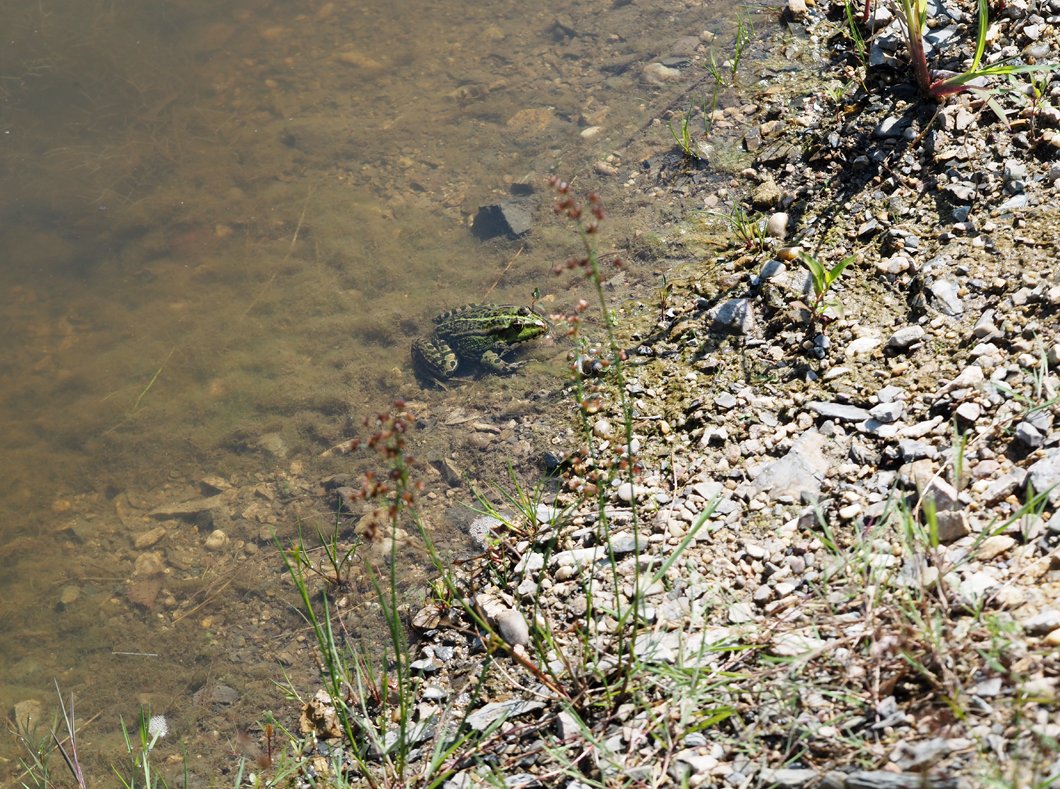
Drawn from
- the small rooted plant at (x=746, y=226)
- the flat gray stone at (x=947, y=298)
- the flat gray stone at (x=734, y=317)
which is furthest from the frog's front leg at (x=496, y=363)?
the flat gray stone at (x=947, y=298)

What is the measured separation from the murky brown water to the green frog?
0.22 m

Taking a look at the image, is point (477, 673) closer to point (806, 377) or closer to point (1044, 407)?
point (806, 377)

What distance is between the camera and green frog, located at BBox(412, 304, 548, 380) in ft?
17.4

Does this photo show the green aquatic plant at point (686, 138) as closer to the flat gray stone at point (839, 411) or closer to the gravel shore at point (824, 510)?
the gravel shore at point (824, 510)

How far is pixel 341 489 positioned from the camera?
5020 millimetres

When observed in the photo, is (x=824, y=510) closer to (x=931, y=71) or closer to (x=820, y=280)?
(x=820, y=280)

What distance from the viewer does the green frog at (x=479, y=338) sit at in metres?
5.29

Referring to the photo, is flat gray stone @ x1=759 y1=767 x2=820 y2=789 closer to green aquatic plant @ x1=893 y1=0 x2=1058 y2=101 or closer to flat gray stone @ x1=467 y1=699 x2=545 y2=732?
flat gray stone @ x1=467 y1=699 x2=545 y2=732

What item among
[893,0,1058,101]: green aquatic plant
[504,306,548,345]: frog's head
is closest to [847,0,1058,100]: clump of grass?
[893,0,1058,101]: green aquatic plant

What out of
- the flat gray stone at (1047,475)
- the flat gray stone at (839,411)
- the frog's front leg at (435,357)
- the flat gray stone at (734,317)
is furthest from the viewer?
the frog's front leg at (435,357)

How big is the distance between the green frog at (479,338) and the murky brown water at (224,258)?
22 cm

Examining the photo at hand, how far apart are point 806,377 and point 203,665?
347 centimetres

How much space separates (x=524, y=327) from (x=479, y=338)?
314mm

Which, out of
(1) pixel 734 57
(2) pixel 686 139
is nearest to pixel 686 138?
(2) pixel 686 139
